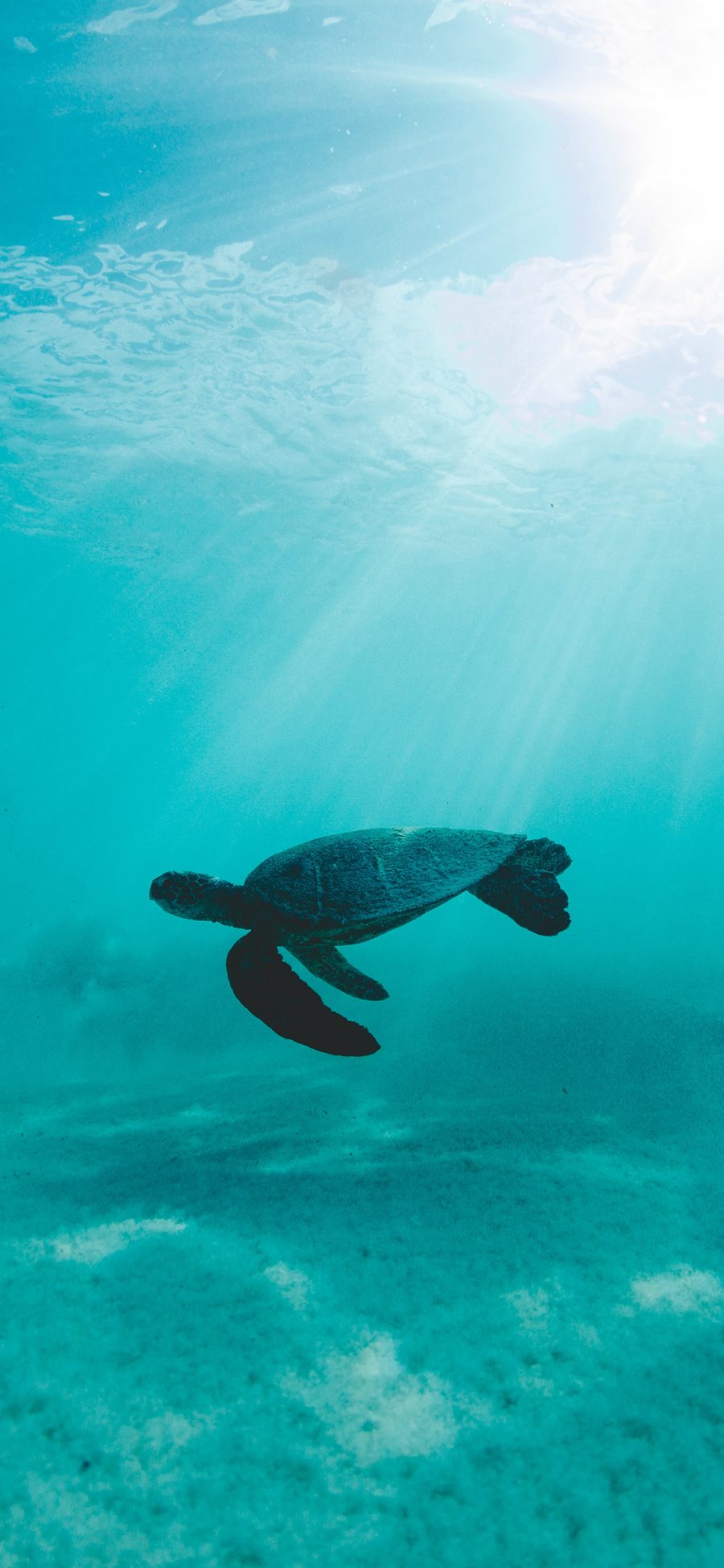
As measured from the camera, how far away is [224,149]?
9.23 meters

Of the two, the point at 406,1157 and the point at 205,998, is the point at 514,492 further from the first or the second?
the point at 406,1157

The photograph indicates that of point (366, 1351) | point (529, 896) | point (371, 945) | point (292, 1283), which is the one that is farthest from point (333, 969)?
point (371, 945)

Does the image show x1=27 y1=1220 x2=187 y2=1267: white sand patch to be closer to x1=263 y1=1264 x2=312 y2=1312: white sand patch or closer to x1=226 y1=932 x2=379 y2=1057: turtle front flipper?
x1=263 y1=1264 x2=312 y2=1312: white sand patch

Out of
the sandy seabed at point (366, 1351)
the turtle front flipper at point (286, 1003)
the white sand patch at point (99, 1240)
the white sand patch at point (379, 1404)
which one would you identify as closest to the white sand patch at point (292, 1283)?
the sandy seabed at point (366, 1351)

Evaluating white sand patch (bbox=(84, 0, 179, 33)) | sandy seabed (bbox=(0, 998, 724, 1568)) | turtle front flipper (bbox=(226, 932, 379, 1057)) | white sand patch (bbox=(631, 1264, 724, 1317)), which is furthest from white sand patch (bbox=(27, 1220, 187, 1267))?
white sand patch (bbox=(84, 0, 179, 33))

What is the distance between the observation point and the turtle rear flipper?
463cm

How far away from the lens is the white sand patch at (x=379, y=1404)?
83.0 inches

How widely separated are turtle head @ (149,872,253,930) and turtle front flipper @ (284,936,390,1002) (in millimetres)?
421

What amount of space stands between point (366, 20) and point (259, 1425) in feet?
43.9

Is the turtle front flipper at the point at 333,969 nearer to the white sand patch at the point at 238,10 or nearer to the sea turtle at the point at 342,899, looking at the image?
the sea turtle at the point at 342,899

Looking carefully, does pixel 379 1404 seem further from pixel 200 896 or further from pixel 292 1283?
pixel 200 896

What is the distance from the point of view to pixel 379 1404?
226 centimetres

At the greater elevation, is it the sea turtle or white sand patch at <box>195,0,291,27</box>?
white sand patch at <box>195,0,291,27</box>

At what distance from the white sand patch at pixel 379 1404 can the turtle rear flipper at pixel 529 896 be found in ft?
8.96
